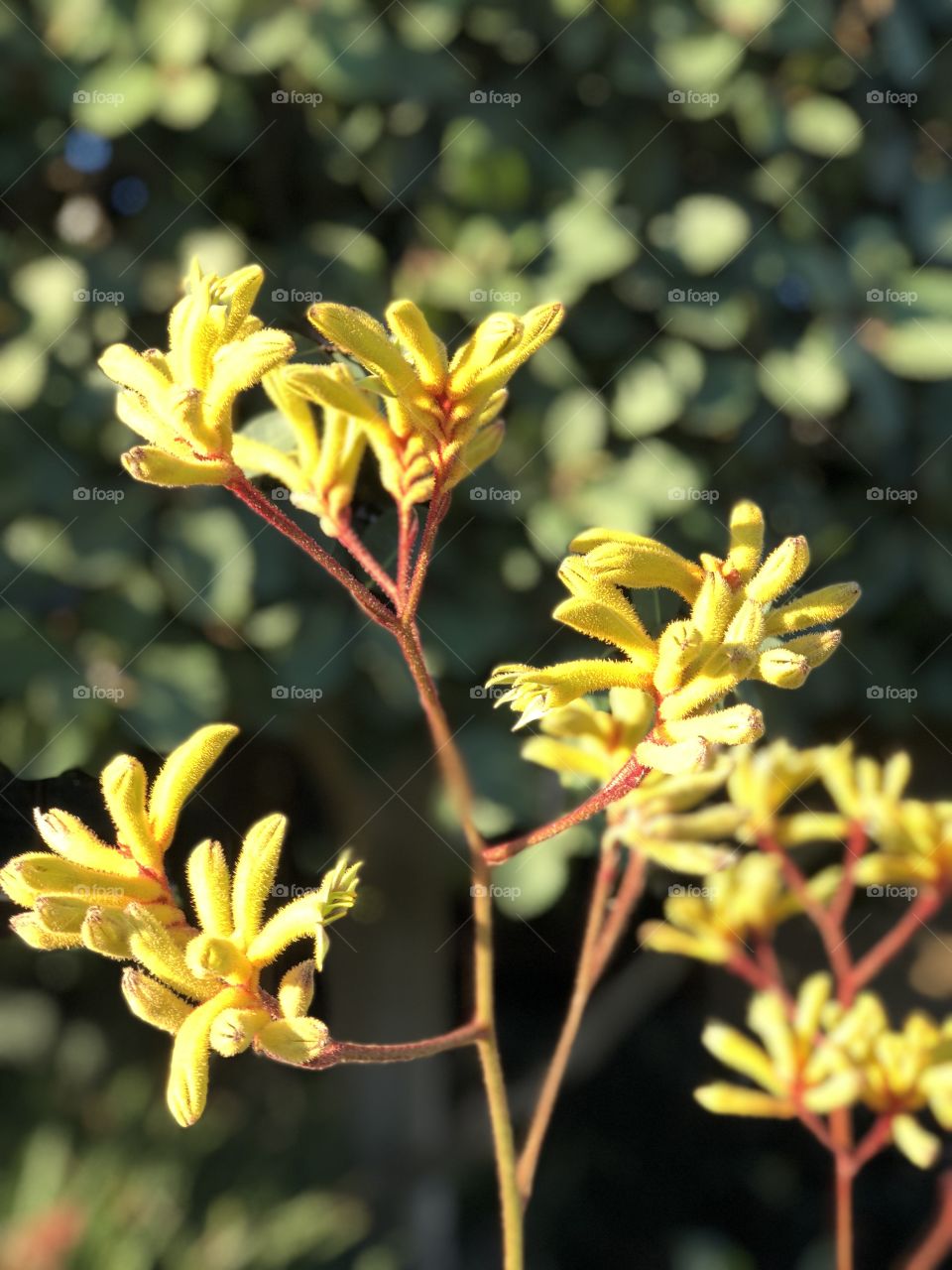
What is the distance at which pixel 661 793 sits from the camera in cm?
47

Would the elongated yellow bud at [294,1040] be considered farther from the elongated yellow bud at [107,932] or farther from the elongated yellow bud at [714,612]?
the elongated yellow bud at [714,612]

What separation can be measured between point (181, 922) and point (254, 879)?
0.03m

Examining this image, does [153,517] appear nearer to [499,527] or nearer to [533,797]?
[499,527]

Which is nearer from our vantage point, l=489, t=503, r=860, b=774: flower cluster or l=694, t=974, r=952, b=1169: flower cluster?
l=489, t=503, r=860, b=774: flower cluster

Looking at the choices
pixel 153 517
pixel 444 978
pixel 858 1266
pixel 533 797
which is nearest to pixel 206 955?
pixel 533 797

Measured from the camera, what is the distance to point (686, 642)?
13.3 inches

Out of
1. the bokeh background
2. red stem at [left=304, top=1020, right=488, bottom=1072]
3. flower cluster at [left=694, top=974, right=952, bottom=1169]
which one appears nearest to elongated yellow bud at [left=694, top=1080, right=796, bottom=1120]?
flower cluster at [left=694, top=974, right=952, bottom=1169]

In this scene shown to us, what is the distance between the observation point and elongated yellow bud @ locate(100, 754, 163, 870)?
352mm

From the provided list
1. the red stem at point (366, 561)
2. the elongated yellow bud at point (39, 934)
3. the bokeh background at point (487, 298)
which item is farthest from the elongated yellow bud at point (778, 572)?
the bokeh background at point (487, 298)

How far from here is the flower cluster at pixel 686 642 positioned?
0.33 m

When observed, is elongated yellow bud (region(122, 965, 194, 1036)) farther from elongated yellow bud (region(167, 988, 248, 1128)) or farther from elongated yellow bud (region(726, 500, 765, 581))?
elongated yellow bud (region(726, 500, 765, 581))

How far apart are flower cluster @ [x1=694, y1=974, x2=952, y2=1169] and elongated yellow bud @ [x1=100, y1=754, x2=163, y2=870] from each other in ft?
0.83

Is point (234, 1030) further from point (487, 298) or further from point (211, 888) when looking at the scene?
point (487, 298)

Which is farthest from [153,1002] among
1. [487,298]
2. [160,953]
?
[487,298]
